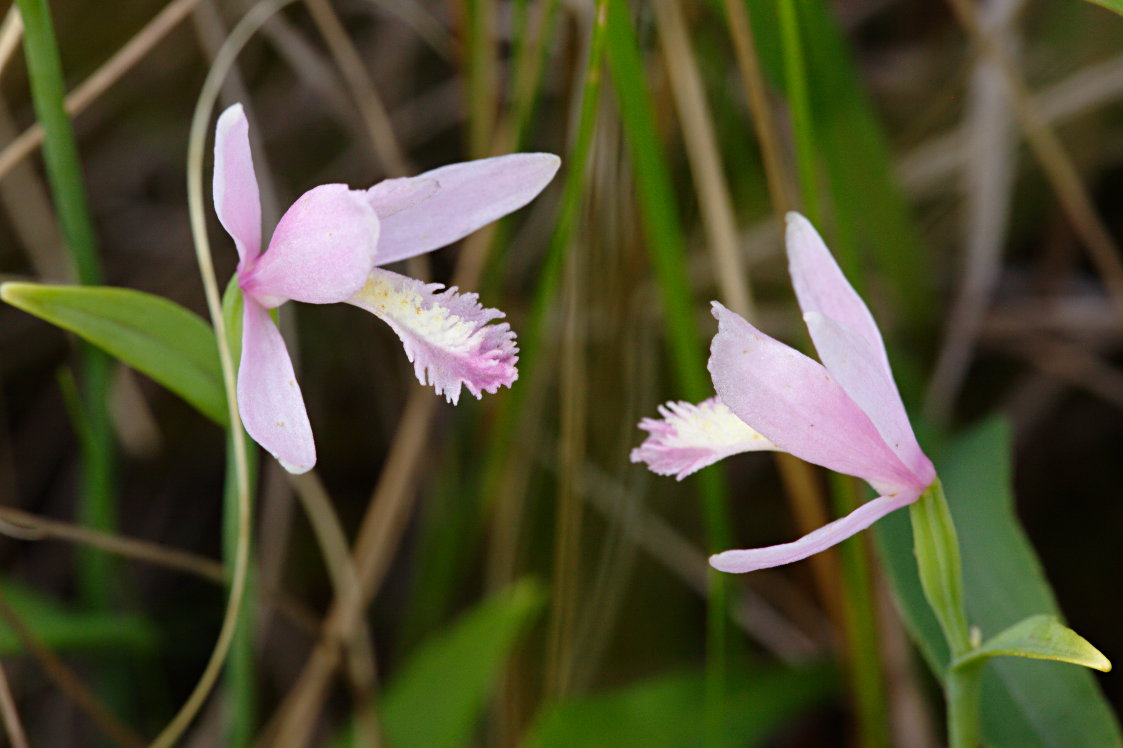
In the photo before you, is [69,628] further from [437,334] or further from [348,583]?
[437,334]

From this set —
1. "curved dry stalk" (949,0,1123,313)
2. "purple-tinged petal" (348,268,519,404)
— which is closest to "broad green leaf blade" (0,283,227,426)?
"purple-tinged petal" (348,268,519,404)

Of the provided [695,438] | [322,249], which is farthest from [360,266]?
[695,438]

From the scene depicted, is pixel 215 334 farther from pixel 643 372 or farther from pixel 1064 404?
pixel 1064 404

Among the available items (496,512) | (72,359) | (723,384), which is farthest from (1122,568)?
(72,359)

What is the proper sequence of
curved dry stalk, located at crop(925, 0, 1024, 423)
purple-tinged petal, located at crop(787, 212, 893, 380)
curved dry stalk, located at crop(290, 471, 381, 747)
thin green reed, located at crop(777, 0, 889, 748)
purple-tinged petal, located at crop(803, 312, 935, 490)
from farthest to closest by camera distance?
curved dry stalk, located at crop(925, 0, 1024, 423), curved dry stalk, located at crop(290, 471, 381, 747), thin green reed, located at crop(777, 0, 889, 748), purple-tinged petal, located at crop(787, 212, 893, 380), purple-tinged petal, located at crop(803, 312, 935, 490)

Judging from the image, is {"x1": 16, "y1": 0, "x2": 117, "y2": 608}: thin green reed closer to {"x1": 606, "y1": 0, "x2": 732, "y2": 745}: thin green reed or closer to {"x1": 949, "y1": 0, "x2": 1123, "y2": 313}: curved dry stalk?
{"x1": 606, "y1": 0, "x2": 732, "y2": 745}: thin green reed

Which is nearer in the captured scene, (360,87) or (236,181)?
(236,181)
